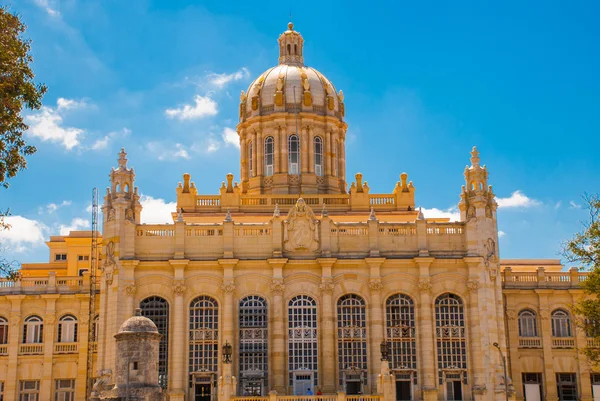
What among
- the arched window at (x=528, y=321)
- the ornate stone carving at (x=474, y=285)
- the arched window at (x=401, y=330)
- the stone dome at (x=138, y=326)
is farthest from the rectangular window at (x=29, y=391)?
the arched window at (x=528, y=321)

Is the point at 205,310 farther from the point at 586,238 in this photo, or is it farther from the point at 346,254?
the point at 586,238

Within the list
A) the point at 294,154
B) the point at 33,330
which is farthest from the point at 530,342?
the point at 33,330

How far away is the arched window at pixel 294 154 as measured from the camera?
67.4m

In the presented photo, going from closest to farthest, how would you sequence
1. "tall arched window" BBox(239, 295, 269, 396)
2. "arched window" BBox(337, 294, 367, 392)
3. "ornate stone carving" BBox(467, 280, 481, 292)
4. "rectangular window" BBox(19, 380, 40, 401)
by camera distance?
"tall arched window" BBox(239, 295, 269, 396), "arched window" BBox(337, 294, 367, 392), "ornate stone carving" BBox(467, 280, 481, 292), "rectangular window" BBox(19, 380, 40, 401)

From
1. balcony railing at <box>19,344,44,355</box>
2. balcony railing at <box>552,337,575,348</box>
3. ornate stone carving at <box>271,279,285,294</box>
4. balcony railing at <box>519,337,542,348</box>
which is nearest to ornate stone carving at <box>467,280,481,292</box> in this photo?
balcony railing at <box>519,337,542,348</box>

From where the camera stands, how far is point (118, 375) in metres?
39.5

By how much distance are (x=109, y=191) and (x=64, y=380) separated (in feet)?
43.3

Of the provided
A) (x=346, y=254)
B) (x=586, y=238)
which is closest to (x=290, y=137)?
(x=346, y=254)

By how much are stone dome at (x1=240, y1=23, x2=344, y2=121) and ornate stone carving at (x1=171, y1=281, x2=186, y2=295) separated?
59.5ft

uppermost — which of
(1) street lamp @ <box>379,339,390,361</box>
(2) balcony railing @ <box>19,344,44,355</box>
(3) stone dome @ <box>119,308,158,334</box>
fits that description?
(2) balcony railing @ <box>19,344,44,355</box>

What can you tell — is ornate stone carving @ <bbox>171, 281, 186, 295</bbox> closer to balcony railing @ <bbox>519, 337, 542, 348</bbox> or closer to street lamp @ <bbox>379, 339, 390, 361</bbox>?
street lamp @ <bbox>379, 339, 390, 361</bbox>

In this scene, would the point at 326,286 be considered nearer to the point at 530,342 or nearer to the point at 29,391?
the point at 530,342

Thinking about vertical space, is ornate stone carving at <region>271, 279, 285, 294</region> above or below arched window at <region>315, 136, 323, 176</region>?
below

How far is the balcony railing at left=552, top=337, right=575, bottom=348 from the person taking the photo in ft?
204
